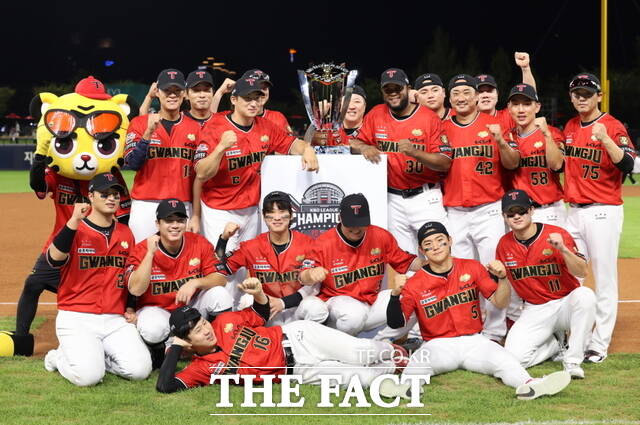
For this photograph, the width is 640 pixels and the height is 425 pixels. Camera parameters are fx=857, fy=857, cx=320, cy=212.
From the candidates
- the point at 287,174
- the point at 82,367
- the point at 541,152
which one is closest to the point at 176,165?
the point at 287,174

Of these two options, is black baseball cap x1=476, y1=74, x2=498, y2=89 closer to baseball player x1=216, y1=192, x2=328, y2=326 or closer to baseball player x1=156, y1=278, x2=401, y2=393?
baseball player x1=216, y1=192, x2=328, y2=326

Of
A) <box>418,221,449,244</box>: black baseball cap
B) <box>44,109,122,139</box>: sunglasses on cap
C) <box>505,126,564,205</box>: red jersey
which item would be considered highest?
<box>44,109,122,139</box>: sunglasses on cap

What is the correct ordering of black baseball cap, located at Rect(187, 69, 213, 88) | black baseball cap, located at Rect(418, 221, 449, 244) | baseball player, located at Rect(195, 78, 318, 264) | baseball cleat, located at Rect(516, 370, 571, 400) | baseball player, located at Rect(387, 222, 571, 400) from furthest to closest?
black baseball cap, located at Rect(187, 69, 213, 88), baseball player, located at Rect(195, 78, 318, 264), black baseball cap, located at Rect(418, 221, 449, 244), baseball player, located at Rect(387, 222, 571, 400), baseball cleat, located at Rect(516, 370, 571, 400)

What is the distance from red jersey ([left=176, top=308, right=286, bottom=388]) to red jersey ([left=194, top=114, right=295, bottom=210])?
1.28 meters

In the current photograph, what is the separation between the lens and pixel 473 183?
6965mm

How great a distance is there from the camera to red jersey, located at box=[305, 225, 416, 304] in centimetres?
650

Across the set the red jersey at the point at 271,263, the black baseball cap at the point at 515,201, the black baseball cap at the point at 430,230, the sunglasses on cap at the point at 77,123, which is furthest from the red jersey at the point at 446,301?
the sunglasses on cap at the point at 77,123

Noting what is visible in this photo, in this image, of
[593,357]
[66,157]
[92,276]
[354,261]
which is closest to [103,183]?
[92,276]

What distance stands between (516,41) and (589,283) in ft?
180

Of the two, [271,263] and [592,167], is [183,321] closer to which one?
[271,263]

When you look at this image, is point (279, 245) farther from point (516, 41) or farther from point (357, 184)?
point (516, 41)

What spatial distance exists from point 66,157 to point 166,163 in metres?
0.80

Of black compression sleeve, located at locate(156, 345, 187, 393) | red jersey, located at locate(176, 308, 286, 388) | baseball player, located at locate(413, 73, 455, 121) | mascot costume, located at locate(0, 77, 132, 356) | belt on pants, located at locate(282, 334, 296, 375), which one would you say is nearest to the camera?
black compression sleeve, located at locate(156, 345, 187, 393)

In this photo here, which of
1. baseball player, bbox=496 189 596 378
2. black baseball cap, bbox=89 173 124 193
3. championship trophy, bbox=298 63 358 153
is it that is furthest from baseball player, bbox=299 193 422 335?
black baseball cap, bbox=89 173 124 193
